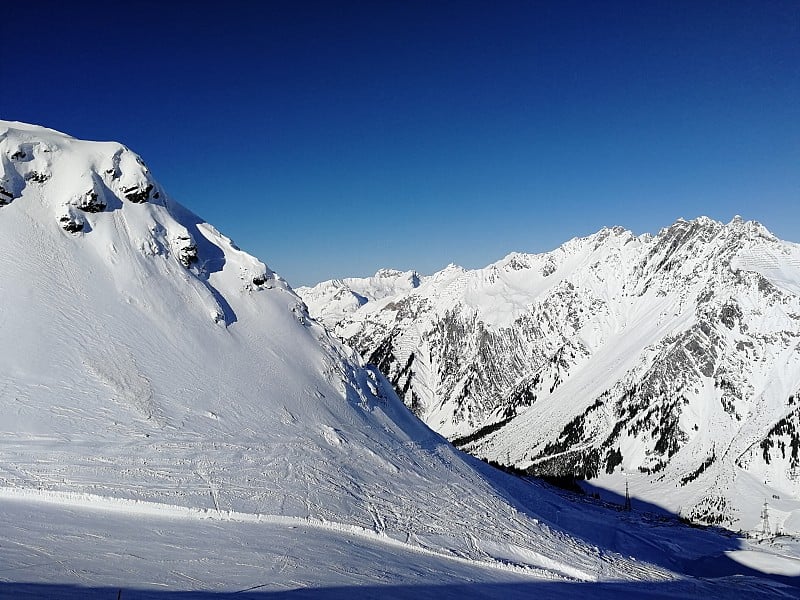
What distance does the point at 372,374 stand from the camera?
2454 inches

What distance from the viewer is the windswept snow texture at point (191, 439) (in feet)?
67.1

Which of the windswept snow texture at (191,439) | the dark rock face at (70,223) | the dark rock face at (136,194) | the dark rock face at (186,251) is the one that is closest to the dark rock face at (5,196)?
the windswept snow texture at (191,439)

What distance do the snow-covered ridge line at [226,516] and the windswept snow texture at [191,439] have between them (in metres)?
0.12

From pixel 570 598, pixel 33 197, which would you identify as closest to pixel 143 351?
pixel 33 197

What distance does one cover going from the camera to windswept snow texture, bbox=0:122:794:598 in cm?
2045

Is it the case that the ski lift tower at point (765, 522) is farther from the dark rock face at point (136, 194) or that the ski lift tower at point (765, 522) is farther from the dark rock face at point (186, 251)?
the dark rock face at point (136, 194)

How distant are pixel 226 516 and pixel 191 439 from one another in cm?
873

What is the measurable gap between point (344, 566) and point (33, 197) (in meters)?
46.2

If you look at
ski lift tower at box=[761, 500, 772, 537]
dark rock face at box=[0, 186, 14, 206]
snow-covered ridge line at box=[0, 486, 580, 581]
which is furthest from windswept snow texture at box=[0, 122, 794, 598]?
ski lift tower at box=[761, 500, 772, 537]

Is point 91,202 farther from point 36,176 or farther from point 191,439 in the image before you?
point 191,439

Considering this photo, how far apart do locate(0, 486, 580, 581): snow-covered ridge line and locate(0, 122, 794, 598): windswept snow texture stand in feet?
0.40

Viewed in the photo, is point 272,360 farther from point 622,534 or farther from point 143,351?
point 622,534

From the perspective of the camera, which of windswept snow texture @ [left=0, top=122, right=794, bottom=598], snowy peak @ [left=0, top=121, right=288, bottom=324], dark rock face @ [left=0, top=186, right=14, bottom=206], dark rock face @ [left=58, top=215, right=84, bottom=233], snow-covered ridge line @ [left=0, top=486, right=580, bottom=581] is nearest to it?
windswept snow texture @ [left=0, top=122, right=794, bottom=598]

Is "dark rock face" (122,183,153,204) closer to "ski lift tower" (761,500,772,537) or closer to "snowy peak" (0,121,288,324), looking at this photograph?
"snowy peak" (0,121,288,324)
